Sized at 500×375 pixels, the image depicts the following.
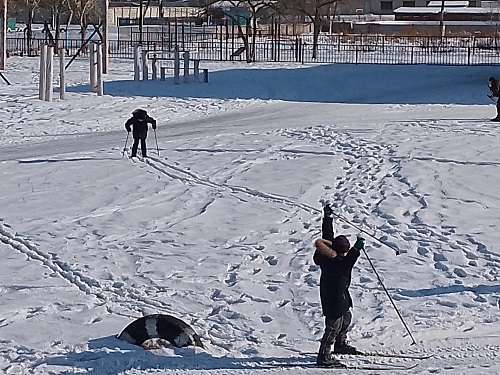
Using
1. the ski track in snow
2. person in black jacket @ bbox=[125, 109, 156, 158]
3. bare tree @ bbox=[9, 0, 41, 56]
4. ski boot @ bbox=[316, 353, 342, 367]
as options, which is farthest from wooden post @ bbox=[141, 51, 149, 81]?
ski boot @ bbox=[316, 353, 342, 367]

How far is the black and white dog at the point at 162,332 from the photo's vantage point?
31.3ft

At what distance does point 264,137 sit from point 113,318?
14384 millimetres

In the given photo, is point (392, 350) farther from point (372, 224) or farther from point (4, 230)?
point (4, 230)

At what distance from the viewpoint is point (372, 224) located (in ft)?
50.4

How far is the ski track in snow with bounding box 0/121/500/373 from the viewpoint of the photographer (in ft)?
35.5

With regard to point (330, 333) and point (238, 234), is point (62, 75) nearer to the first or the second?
point (238, 234)

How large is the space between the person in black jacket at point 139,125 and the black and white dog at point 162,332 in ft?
34.8

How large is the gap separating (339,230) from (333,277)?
5998 millimetres

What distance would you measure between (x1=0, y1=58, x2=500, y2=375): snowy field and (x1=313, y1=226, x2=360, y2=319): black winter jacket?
0.53 metres

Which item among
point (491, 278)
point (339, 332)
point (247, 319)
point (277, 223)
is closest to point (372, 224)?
point (277, 223)

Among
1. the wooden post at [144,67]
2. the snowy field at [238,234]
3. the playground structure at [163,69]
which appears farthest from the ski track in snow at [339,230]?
the wooden post at [144,67]

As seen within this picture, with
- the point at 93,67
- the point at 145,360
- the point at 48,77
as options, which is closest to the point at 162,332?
the point at 145,360

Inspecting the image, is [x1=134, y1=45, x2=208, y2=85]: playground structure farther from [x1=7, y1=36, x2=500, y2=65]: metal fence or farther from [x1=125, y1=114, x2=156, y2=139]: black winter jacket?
[x1=125, y1=114, x2=156, y2=139]: black winter jacket

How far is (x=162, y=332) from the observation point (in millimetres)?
9586
